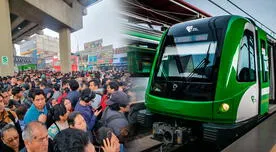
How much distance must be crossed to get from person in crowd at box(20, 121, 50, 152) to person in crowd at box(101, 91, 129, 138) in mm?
752

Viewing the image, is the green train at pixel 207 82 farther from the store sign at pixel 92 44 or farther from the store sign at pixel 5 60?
the store sign at pixel 92 44

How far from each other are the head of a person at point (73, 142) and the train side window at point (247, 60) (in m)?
2.95

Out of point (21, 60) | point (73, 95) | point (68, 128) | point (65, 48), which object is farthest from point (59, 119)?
point (21, 60)

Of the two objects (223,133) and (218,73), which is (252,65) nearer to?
(218,73)

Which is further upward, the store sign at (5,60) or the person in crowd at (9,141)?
the store sign at (5,60)

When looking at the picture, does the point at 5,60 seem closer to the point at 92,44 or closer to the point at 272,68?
the point at 272,68

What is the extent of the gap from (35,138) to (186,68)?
272 centimetres

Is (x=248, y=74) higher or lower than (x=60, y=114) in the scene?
higher

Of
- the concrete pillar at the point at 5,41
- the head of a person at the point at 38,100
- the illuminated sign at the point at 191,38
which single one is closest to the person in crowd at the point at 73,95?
the head of a person at the point at 38,100

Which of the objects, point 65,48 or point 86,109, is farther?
point 65,48

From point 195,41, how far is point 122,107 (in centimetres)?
191

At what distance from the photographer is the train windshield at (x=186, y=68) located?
367 centimetres

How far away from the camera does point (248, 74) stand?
3.97 metres

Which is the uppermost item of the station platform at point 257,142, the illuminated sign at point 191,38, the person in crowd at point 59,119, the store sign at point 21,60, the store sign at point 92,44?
the store sign at point 92,44
